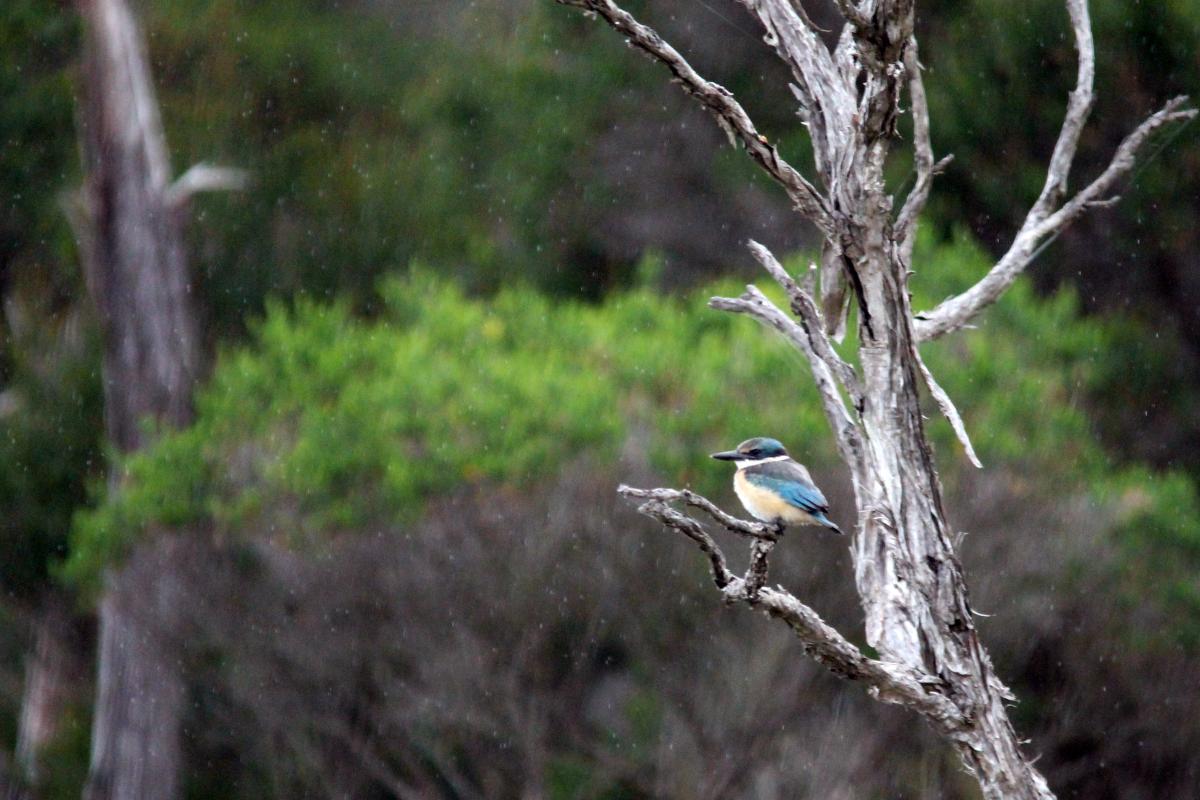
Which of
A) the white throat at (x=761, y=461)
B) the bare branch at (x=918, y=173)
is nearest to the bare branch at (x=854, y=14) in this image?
the bare branch at (x=918, y=173)

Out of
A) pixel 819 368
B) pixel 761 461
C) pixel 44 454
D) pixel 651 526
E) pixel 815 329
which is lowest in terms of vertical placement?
pixel 44 454

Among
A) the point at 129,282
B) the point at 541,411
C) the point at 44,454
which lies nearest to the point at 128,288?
A: the point at 129,282

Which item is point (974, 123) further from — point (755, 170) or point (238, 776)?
point (238, 776)

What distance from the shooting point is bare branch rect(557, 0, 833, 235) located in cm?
425

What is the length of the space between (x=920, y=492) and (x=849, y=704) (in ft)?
19.6

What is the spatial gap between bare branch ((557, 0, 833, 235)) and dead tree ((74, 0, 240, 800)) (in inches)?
373

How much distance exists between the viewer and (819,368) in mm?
4566

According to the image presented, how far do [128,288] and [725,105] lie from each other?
34.0 feet

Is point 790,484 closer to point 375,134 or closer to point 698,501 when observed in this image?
point 698,501

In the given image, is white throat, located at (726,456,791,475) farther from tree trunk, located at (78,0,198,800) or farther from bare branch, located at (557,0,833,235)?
tree trunk, located at (78,0,198,800)

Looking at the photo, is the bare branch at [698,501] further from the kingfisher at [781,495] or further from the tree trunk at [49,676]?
the tree trunk at [49,676]

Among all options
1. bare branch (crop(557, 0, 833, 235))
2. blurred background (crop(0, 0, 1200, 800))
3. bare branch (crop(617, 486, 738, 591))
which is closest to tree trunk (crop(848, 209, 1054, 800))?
bare branch (crop(557, 0, 833, 235))

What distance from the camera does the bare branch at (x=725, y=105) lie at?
425 cm

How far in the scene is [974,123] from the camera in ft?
44.5
